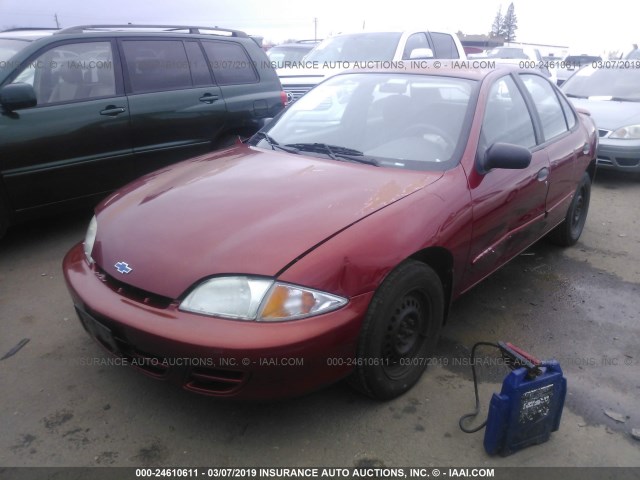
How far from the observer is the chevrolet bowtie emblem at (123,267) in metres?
2.22

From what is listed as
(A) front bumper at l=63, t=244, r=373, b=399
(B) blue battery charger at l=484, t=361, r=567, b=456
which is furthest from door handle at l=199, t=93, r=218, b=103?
(B) blue battery charger at l=484, t=361, r=567, b=456

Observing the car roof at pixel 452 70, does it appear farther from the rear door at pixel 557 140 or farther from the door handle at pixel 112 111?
the door handle at pixel 112 111

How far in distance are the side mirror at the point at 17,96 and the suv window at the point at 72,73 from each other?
197 mm

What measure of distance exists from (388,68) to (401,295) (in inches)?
76.2

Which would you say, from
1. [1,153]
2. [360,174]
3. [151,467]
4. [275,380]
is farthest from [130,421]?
[1,153]

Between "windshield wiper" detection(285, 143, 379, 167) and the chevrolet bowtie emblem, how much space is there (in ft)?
4.18

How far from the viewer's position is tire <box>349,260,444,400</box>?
7.16 feet

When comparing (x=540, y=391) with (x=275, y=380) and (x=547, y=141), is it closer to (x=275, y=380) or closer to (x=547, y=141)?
(x=275, y=380)

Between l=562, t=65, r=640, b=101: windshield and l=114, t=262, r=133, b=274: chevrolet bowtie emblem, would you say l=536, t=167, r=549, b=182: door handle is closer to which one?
l=114, t=262, r=133, b=274: chevrolet bowtie emblem

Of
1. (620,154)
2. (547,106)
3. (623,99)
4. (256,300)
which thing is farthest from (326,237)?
(623,99)

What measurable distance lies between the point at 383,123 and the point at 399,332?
52.9 inches

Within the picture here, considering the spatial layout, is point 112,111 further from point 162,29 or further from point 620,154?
point 620,154

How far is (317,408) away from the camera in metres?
2.46

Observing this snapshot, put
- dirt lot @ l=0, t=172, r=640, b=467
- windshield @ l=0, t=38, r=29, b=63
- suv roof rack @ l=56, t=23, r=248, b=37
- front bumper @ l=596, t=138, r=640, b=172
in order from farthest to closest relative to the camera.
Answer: front bumper @ l=596, t=138, r=640, b=172
suv roof rack @ l=56, t=23, r=248, b=37
windshield @ l=0, t=38, r=29, b=63
dirt lot @ l=0, t=172, r=640, b=467
